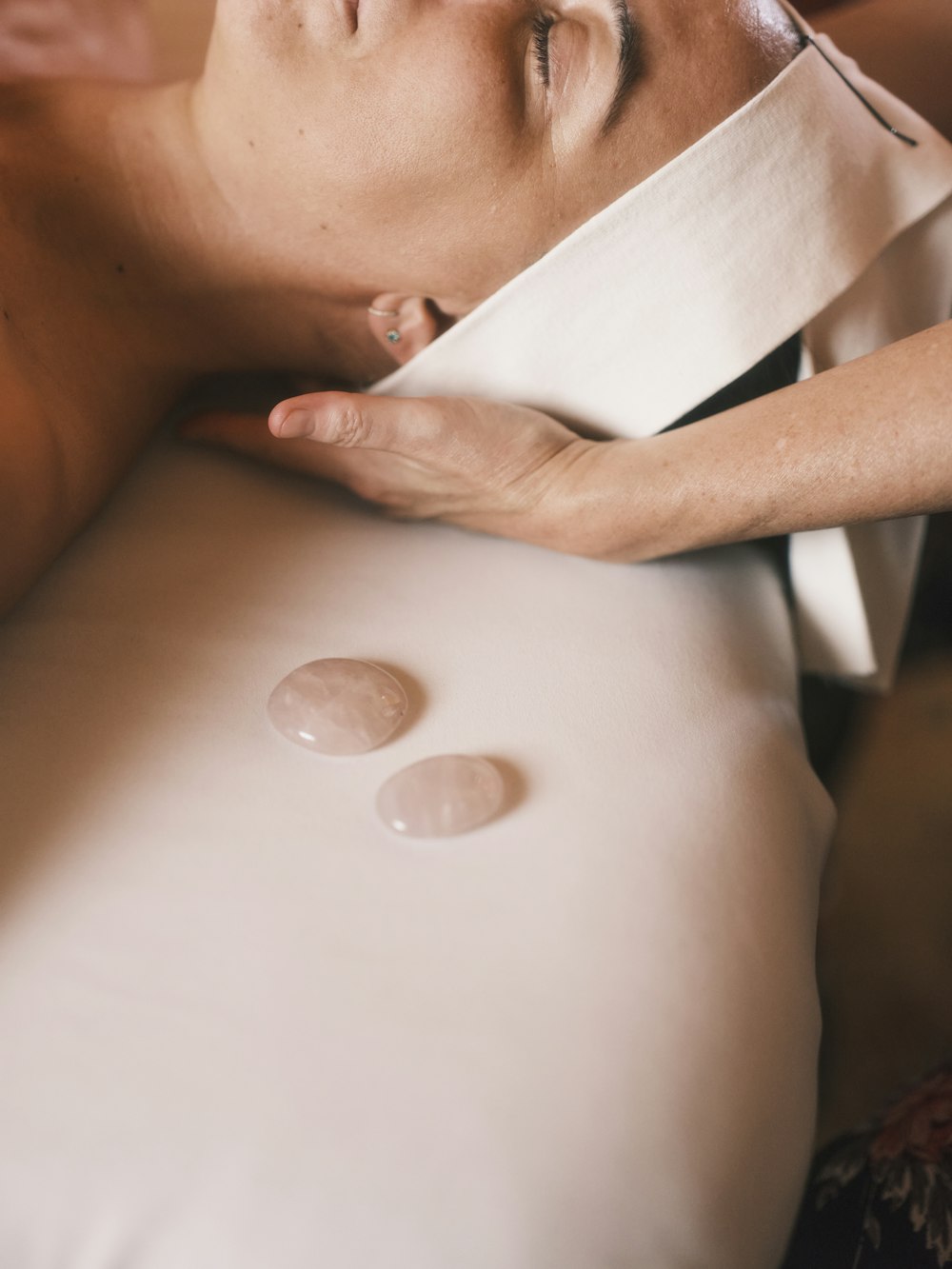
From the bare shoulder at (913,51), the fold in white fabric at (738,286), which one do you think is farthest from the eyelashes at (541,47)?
the bare shoulder at (913,51)

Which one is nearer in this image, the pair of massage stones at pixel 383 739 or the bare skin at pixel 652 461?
the pair of massage stones at pixel 383 739

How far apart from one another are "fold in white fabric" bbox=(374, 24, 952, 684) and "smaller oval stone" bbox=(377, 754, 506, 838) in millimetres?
444

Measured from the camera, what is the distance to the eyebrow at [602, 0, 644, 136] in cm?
82

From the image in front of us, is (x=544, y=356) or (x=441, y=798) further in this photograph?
(x=544, y=356)

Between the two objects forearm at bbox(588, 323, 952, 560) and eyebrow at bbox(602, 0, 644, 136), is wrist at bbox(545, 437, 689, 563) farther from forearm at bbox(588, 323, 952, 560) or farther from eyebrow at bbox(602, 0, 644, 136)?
eyebrow at bbox(602, 0, 644, 136)

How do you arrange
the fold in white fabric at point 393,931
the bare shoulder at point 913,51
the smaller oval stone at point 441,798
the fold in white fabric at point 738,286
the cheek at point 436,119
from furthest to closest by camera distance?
the bare shoulder at point 913,51 → the fold in white fabric at point 738,286 → the cheek at point 436,119 → the smaller oval stone at point 441,798 → the fold in white fabric at point 393,931

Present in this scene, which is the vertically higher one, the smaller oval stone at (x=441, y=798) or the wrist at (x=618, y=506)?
the smaller oval stone at (x=441, y=798)

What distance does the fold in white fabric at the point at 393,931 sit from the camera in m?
0.52

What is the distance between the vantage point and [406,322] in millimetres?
990

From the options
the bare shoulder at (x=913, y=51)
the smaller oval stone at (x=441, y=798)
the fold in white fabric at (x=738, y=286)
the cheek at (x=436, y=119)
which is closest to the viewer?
the smaller oval stone at (x=441, y=798)

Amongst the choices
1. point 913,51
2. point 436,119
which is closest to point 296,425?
point 436,119

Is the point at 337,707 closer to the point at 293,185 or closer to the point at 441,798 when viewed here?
the point at 441,798

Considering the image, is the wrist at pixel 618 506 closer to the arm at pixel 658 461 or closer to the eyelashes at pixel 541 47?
the arm at pixel 658 461

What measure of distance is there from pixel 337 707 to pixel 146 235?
0.53 metres
